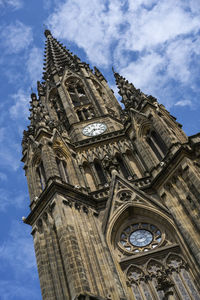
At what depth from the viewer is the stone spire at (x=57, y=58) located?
4096 centimetres

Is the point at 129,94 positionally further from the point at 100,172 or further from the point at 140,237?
the point at 140,237

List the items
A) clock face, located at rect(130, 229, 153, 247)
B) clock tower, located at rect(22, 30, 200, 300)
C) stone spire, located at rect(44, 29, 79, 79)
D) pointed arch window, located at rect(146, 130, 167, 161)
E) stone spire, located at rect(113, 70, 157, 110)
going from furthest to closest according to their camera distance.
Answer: stone spire, located at rect(44, 29, 79, 79), stone spire, located at rect(113, 70, 157, 110), pointed arch window, located at rect(146, 130, 167, 161), clock face, located at rect(130, 229, 153, 247), clock tower, located at rect(22, 30, 200, 300)

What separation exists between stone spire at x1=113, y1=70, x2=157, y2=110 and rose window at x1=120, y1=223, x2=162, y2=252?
8895 mm

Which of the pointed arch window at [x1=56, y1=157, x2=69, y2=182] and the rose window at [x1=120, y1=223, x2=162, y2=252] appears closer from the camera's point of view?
the rose window at [x1=120, y1=223, x2=162, y2=252]

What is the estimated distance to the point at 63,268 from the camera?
16906 millimetres

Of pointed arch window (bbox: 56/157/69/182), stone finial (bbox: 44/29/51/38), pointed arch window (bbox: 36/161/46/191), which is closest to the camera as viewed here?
pointed arch window (bbox: 56/157/69/182)

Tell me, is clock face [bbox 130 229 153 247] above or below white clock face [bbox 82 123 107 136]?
below

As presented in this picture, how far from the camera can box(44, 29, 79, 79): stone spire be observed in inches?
1613

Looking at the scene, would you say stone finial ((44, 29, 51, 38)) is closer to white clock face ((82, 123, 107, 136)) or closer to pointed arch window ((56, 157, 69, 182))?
white clock face ((82, 123, 107, 136))

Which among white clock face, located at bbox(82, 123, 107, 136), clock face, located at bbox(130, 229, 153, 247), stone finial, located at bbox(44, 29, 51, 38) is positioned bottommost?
clock face, located at bbox(130, 229, 153, 247)

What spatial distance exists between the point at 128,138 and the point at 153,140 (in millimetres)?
3115

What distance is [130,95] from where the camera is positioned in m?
28.6

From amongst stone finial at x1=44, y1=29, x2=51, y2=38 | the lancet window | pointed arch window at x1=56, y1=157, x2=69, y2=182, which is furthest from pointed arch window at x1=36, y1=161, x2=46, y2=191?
stone finial at x1=44, y1=29, x2=51, y2=38

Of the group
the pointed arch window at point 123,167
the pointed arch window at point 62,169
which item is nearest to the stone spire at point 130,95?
the pointed arch window at point 123,167
